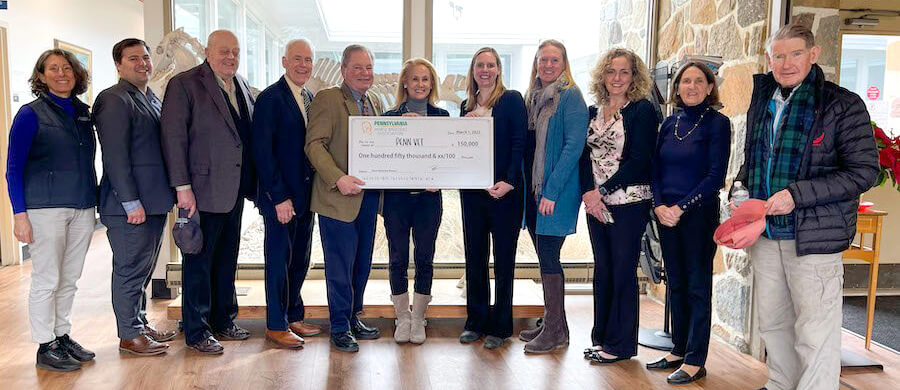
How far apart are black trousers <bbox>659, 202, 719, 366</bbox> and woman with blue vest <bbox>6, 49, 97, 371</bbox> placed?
2.78m

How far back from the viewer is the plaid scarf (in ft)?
8.65

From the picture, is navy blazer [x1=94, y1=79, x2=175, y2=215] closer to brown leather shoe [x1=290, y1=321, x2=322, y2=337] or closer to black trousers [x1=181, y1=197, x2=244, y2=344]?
black trousers [x1=181, y1=197, x2=244, y2=344]

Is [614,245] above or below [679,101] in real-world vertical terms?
below

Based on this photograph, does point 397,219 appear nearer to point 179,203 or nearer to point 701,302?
point 179,203

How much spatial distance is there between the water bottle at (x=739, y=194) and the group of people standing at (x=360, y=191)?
0.22 feet

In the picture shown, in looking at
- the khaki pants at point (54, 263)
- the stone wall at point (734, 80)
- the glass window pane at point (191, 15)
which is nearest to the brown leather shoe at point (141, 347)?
the khaki pants at point (54, 263)

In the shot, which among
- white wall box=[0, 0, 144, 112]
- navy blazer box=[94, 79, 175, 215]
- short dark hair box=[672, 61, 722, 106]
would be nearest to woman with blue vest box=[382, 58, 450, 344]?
navy blazer box=[94, 79, 175, 215]

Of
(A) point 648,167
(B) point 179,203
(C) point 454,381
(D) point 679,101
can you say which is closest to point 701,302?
(A) point 648,167

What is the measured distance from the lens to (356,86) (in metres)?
3.46

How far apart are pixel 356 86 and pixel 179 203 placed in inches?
40.9

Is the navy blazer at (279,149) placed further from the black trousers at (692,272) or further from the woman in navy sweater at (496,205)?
the black trousers at (692,272)

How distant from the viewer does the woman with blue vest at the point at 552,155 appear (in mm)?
3266

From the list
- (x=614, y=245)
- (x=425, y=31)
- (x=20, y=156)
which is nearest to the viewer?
(x=20, y=156)

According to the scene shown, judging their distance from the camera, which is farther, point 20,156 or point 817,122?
point 20,156
